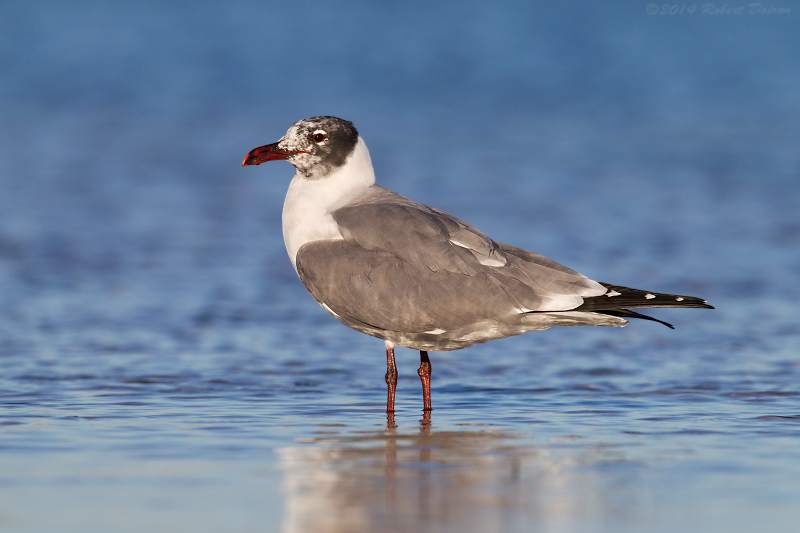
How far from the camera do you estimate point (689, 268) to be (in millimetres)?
11656

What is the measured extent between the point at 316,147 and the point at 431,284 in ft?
4.58

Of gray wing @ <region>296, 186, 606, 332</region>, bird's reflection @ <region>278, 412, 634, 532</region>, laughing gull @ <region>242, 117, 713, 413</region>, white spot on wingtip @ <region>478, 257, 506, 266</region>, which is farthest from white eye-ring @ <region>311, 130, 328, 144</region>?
bird's reflection @ <region>278, 412, 634, 532</region>

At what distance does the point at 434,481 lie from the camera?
4.17 m

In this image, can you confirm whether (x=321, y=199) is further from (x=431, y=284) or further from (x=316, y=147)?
(x=431, y=284)

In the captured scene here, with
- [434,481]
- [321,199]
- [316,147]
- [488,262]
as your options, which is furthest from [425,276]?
[434,481]

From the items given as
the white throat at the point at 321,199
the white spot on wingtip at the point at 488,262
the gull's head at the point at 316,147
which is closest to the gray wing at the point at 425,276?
the white spot on wingtip at the point at 488,262

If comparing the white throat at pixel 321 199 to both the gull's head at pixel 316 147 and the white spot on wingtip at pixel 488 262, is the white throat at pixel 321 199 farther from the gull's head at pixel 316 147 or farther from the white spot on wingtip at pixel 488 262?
the white spot on wingtip at pixel 488 262

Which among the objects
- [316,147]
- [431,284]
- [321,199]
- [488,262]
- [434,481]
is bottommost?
[434,481]

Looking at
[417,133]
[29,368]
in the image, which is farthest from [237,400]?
[417,133]

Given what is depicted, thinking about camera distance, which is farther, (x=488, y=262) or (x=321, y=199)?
(x=321, y=199)

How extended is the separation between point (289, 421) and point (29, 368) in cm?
262

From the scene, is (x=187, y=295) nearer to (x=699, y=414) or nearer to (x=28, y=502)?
(x=699, y=414)

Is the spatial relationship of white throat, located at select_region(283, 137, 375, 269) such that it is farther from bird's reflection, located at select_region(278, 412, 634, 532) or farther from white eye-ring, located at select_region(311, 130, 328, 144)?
bird's reflection, located at select_region(278, 412, 634, 532)

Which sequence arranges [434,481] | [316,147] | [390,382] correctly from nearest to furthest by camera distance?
[434,481], [390,382], [316,147]
